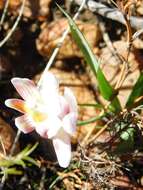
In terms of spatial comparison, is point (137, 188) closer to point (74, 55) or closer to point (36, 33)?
point (74, 55)

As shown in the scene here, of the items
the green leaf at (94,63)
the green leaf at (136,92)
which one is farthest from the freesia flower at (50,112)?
the green leaf at (136,92)

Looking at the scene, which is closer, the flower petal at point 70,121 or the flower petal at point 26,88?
the flower petal at point 70,121

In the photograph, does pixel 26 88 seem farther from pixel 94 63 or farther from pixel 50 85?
pixel 94 63

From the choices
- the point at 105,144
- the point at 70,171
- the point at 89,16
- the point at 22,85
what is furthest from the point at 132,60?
the point at 22,85

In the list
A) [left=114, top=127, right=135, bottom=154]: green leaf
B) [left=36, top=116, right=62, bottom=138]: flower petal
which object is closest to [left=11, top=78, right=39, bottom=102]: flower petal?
[left=36, top=116, right=62, bottom=138]: flower petal

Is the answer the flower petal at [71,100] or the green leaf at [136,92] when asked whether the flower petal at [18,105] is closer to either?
the flower petal at [71,100]

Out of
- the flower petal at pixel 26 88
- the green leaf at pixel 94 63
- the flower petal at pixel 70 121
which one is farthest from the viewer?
the green leaf at pixel 94 63

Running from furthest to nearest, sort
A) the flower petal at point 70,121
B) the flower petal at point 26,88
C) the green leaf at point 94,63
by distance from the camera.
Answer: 1. the green leaf at point 94,63
2. the flower petal at point 26,88
3. the flower petal at point 70,121

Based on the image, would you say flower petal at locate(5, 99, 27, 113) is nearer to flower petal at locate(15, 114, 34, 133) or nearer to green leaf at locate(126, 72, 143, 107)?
flower petal at locate(15, 114, 34, 133)

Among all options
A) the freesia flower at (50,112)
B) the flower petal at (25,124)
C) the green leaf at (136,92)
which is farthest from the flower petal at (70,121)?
the green leaf at (136,92)

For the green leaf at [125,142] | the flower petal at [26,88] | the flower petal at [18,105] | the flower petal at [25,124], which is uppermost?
the flower petal at [26,88]

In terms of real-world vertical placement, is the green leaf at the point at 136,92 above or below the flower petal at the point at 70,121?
below
